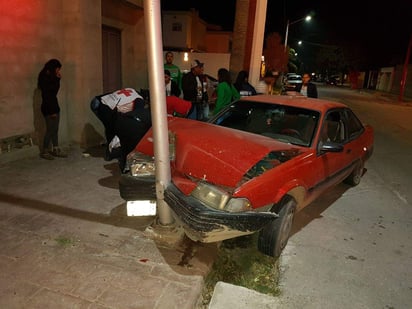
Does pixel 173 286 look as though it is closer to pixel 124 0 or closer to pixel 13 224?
pixel 13 224

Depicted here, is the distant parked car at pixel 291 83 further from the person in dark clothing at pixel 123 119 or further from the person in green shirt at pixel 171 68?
the person in dark clothing at pixel 123 119

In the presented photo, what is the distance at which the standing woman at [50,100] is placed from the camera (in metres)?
5.66

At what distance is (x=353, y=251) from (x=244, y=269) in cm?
134

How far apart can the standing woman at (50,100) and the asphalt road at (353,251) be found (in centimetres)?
441

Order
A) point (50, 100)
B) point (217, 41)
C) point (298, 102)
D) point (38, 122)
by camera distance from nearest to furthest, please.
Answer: point (298, 102) → point (50, 100) → point (38, 122) → point (217, 41)

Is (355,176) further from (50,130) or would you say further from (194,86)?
(50,130)

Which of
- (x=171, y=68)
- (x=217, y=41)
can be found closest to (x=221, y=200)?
(x=171, y=68)

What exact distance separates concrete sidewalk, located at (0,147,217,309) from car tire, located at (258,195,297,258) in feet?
1.73

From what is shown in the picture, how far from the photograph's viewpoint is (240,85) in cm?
843

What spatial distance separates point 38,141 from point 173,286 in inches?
178

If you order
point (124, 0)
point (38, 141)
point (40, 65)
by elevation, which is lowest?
point (38, 141)

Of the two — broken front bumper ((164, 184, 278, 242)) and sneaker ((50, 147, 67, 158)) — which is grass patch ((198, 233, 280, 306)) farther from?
sneaker ((50, 147, 67, 158))

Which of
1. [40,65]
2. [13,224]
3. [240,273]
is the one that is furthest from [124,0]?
[240,273]

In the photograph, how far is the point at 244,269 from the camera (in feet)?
11.4
